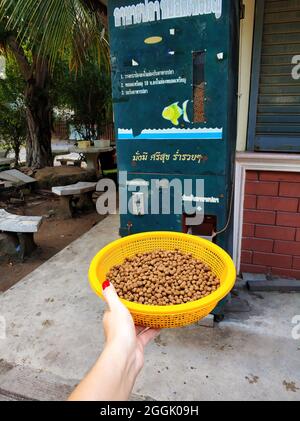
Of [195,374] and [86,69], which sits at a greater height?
[86,69]

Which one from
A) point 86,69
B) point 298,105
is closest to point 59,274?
point 298,105

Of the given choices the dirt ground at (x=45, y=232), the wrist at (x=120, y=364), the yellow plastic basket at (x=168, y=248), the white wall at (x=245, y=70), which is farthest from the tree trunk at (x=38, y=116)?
the wrist at (x=120, y=364)

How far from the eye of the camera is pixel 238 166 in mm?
2680

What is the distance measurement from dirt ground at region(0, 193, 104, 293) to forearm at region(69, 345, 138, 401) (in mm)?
2354

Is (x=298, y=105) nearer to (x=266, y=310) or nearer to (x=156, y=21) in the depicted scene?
(x=156, y=21)

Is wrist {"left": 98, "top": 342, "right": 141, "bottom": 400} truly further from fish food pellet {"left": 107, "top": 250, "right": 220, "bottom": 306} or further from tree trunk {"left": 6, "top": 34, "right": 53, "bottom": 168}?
tree trunk {"left": 6, "top": 34, "right": 53, "bottom": 168}

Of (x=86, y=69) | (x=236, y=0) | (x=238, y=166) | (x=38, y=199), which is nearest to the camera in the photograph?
(x=236, y=0)

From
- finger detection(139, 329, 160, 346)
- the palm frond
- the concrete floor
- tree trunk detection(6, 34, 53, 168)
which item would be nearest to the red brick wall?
the concrete floor

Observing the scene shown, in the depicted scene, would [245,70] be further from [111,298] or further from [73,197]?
[73,197]

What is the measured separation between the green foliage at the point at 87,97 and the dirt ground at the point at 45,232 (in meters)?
3.17

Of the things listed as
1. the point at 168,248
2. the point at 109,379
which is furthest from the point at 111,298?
the point at 168,248

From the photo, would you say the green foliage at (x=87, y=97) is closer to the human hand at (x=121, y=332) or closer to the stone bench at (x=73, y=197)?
the stone bench at (x=73, y=197)

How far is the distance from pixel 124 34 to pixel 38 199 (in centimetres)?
480

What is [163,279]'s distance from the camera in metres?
1.51
